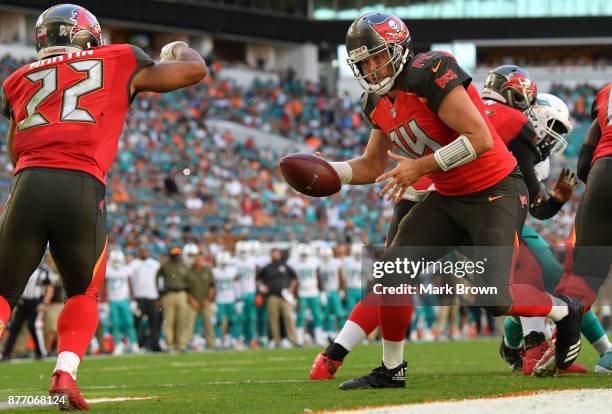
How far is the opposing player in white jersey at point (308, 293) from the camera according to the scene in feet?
58.5

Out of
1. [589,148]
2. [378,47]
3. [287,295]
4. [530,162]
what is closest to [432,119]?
[378,47]

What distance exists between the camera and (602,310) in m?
17.3

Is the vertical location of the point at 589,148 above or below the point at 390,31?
below

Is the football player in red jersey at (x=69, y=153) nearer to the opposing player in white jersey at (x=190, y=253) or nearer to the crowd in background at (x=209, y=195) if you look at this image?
the crowd in background at (x=209, y=195)

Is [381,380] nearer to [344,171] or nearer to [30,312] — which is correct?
[344,171]

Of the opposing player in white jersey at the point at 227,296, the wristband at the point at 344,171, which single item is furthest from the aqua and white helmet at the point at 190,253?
the wristband at the point at 344,171

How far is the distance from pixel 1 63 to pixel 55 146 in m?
24.1

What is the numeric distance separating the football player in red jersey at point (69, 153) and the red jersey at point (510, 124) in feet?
7.14

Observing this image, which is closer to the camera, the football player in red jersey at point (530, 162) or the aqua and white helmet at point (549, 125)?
the football player in red jersey at point (530, 162)

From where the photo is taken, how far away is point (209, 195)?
25391 millimetres

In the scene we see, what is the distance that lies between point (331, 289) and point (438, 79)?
1317 cm

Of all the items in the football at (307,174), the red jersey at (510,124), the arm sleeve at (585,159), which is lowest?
the football at (307,174)

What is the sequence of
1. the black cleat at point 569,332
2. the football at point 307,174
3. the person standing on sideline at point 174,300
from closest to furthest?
the football at point 307,174
the black cleat at point 569,332
the person standing on sideline at point 174,300

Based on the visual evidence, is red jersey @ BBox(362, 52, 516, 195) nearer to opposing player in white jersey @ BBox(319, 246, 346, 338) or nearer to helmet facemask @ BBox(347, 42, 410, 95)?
helmet facemask @ BBox(347, 42, 410, 95)
